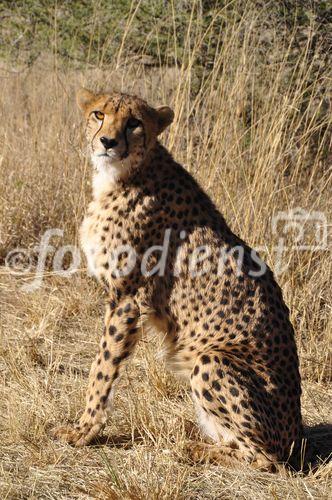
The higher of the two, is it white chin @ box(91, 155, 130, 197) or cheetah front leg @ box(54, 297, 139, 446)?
white chin @ box(91, 155, 130, 197)

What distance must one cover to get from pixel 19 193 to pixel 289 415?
→ 8.55ft

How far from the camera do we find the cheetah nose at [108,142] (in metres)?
2.90

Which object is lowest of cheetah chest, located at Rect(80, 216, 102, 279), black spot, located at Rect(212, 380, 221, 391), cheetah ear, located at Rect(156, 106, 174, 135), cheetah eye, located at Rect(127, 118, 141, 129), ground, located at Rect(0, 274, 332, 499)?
ground, located at Rect(0, 274, 332, 499)

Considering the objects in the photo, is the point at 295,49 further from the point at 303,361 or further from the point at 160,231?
the point at 160,231

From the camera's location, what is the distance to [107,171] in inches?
120

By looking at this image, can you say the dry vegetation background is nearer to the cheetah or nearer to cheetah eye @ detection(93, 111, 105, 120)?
the cheetah

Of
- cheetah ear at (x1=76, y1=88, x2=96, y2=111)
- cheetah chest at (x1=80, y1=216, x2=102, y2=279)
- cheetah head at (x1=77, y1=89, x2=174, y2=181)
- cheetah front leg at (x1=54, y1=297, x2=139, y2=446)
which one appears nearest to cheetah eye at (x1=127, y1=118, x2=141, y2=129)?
cheetah head at (x1=77, y1=89, x2=174, y2=181)

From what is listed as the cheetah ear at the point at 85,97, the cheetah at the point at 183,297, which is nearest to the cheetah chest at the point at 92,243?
the cheetah at the point at 183,297

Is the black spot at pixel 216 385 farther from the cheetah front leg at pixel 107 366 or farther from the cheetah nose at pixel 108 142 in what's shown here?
the cheetah nose at pixel 108 142

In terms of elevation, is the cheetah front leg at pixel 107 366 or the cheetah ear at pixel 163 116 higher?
the cheetah ear at pixel 163 116

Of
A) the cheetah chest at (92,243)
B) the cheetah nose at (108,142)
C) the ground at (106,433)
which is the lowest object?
the ground at (106,433)

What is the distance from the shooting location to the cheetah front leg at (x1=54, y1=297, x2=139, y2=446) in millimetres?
2941

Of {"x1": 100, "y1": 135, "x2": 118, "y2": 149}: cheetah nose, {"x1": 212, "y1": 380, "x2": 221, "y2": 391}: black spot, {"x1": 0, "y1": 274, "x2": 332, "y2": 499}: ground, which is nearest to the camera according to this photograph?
{"x1": 0, "y1": 274, "x2": 332, "y2": 499}: ground

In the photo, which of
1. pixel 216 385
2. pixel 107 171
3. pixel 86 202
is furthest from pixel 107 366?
pixel 86 202
